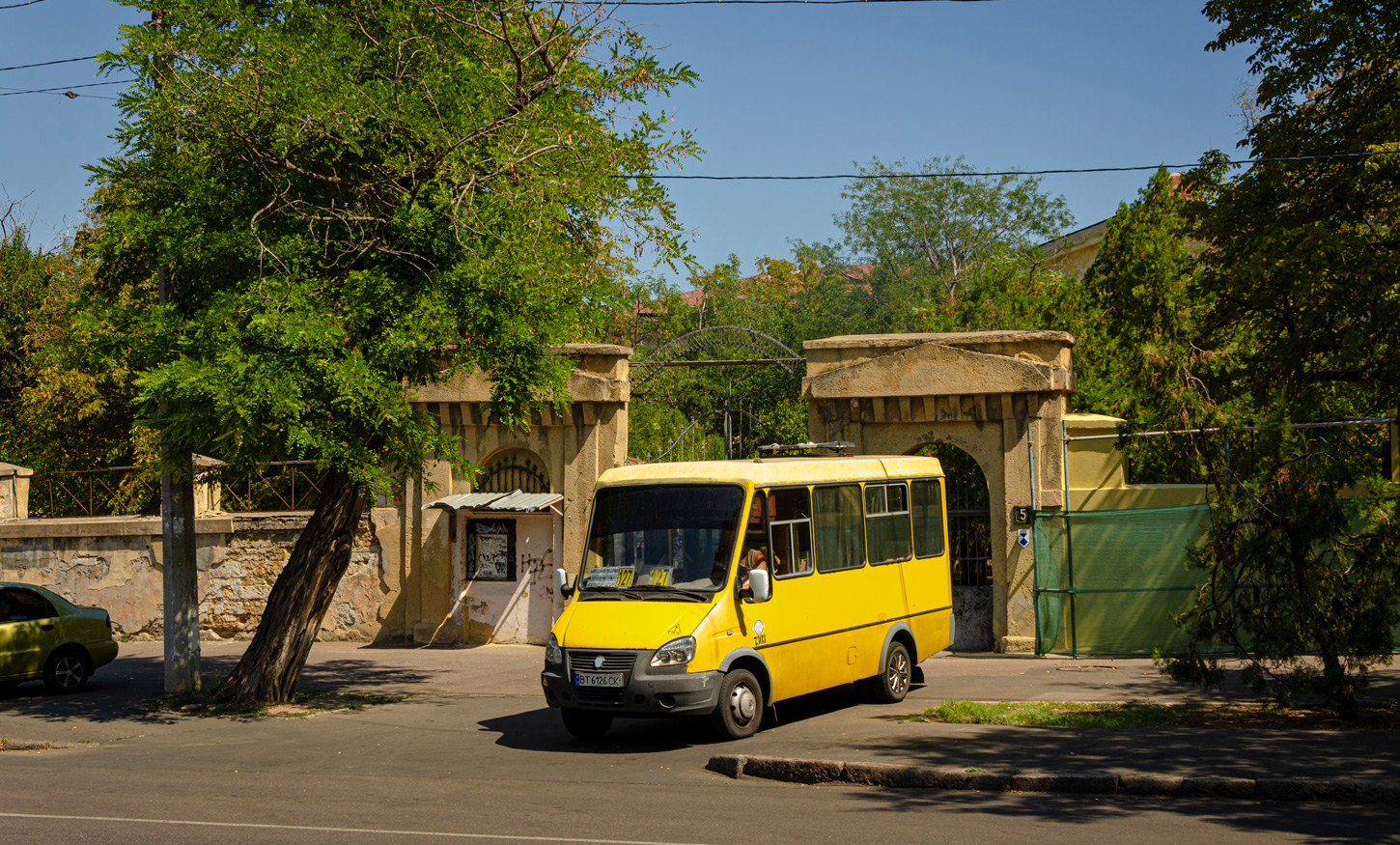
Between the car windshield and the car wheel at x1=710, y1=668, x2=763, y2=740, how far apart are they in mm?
832

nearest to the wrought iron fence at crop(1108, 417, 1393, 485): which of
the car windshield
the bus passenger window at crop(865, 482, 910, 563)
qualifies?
the bus passenger window at crop(865, 482, 910, 563)

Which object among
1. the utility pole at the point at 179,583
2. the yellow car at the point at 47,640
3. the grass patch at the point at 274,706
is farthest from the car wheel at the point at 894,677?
the yellow car at the point at 47,640

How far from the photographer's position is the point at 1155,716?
11.1 m

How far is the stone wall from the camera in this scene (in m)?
20.5

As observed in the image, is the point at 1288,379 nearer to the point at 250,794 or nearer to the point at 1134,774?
the point at 1134,774

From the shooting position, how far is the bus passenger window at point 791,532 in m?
11.5

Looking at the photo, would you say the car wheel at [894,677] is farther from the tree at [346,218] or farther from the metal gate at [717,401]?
the metal gate at [717,401]

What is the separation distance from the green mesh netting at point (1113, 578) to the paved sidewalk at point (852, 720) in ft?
1.64

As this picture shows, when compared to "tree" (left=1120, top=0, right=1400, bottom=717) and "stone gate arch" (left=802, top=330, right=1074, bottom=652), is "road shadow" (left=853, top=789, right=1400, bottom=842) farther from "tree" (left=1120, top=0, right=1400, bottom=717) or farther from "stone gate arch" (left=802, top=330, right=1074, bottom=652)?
"stone gate arch" (left=802, top=330, right=1074, bottom=652)

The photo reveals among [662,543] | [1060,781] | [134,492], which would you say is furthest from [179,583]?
[1060,781]

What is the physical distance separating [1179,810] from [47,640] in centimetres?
1419

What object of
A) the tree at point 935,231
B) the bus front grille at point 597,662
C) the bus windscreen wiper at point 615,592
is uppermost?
the tree at point 935,231

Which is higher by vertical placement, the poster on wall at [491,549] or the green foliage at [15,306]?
the green foliage at [15,306]

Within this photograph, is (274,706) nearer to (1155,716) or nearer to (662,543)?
(662,543)
